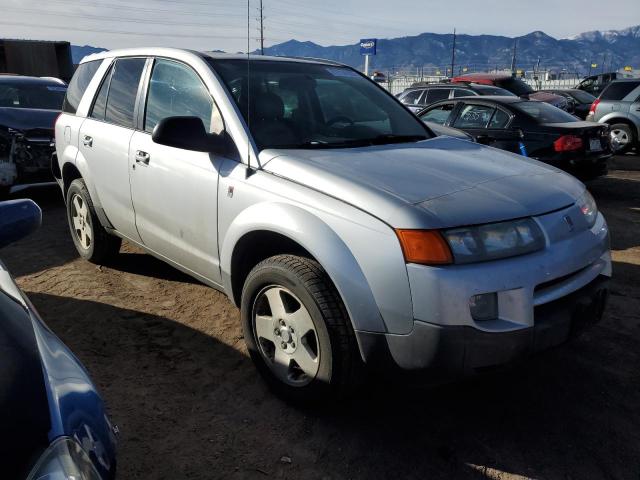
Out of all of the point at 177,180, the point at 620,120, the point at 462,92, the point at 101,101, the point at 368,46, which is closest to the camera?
the point at 177,180

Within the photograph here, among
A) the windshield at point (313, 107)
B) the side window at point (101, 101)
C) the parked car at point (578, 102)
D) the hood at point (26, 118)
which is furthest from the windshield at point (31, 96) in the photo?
the parked car at point (578, 102)

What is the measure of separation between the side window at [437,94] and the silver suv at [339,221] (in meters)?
9.49

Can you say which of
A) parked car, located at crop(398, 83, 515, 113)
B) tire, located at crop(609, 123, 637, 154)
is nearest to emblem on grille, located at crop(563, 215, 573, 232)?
parked car, located at crop(398, 83, 515, 113)

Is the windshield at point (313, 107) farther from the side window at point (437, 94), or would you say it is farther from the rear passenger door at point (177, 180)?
the side window at point (437, 94)

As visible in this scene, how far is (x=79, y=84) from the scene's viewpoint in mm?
4742

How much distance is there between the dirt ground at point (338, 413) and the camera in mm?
2416

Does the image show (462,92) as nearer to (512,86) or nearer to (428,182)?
(512,86)

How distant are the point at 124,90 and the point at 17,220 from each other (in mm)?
2322

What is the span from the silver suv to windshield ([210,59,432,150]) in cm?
1

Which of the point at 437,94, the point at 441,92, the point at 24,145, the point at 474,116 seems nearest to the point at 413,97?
the point at 437,94

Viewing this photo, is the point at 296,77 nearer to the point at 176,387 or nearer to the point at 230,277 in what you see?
the point at 230,277

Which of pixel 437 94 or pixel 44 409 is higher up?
pixel 437 94

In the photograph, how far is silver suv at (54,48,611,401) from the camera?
7.34 ft

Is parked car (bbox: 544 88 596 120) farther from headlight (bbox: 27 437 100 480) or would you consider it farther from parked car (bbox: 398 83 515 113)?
headlight (bbox: 27 437 100 480)
